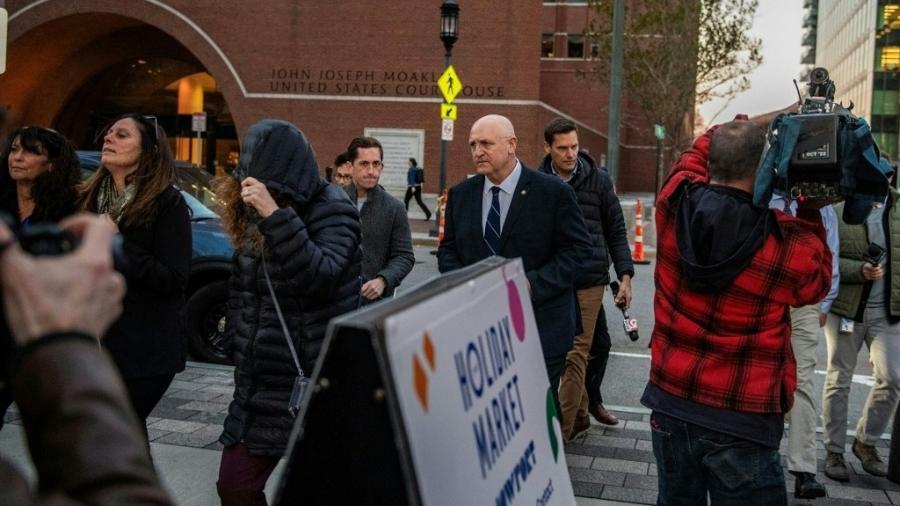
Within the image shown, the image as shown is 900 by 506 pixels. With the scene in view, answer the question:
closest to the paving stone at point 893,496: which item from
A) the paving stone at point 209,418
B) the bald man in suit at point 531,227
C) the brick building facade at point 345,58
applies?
the bald man in suit at point 531,227

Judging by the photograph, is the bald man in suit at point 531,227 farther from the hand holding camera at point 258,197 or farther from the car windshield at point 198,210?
the car windshield at point 198,210

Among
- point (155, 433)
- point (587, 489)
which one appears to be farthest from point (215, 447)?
point (587, 489)

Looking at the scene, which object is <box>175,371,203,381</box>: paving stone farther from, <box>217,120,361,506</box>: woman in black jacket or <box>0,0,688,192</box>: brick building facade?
<box>0,0,688,192</box>: brick building facade

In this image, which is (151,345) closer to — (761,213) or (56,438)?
(761,213)

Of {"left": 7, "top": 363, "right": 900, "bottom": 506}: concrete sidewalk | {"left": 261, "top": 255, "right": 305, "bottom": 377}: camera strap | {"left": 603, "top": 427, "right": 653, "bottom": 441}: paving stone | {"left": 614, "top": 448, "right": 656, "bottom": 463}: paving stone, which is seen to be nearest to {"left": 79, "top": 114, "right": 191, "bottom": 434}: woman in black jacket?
{"left": 261, "top": 255, "right": 305, "bottom": 377}: camera strap

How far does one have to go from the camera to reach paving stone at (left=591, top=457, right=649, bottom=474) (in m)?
5.48

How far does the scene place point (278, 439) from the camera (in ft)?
11.2

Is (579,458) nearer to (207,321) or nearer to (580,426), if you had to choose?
(580,426)

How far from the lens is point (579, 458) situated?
573 centimetres

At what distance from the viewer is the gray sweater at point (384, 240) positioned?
6.10 metres

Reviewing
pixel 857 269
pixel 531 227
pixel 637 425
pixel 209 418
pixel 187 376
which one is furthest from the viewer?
pixel 187 376

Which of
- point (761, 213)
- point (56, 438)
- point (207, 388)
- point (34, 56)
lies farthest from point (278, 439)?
point (34, 56)

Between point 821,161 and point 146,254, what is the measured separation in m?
2.63

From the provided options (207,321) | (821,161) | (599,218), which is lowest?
(207,321)
